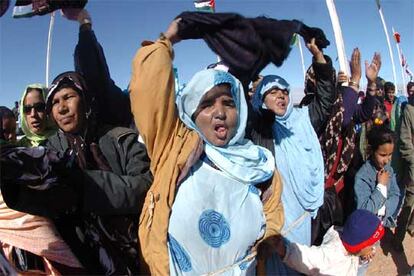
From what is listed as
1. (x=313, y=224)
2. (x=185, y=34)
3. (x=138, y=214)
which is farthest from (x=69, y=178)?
(x=313, y=224)

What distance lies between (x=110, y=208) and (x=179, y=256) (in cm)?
32

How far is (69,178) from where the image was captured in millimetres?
1186

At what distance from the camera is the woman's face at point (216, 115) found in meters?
1.45

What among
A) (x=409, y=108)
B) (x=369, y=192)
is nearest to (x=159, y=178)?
(x=369, y=192)

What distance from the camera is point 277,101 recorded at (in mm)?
2277

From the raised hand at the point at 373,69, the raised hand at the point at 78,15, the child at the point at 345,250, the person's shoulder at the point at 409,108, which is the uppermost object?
the raised hand at the point at 78,15

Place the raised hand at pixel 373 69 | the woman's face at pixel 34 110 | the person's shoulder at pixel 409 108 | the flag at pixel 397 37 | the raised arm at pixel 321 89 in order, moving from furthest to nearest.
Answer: the flag at pixel 397 37 < the person's shoulder at pixel 409 108 < the raised hand at pixel 373 69 < the raised arm at pixel 321 89 < the woman's face at pixel 34 110

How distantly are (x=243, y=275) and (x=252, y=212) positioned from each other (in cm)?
25

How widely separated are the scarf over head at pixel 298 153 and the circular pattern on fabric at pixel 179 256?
0.92 meters

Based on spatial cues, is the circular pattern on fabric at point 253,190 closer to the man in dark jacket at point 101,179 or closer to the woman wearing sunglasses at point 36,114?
the man in dark jacket at point 101,179

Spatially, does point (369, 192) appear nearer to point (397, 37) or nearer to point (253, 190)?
point (253, 190)

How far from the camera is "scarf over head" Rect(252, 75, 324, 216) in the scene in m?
2.17

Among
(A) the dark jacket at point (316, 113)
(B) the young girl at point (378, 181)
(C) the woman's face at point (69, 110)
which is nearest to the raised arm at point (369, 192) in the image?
(B) the young girl at point (378, 181)

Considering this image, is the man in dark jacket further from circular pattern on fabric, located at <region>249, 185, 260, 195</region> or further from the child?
the child
